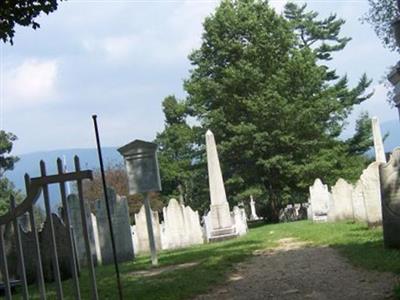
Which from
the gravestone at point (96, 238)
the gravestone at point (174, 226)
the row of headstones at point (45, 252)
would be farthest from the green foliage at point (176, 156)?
the row of headstones at point (45, 252)

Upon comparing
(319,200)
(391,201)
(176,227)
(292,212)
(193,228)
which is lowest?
(292,212)

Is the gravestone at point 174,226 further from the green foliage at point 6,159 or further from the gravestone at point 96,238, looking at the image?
the green foliage at point 6,159

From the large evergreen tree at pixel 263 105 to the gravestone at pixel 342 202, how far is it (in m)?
15.6

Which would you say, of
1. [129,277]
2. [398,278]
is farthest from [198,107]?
[398,278]

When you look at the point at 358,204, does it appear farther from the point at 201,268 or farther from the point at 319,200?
the point at 201,268

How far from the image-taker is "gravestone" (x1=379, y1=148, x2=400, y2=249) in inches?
447

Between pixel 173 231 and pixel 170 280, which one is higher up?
pixel 173 231

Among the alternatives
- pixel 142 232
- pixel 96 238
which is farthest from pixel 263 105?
pixel 96 238

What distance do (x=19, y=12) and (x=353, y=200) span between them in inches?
536

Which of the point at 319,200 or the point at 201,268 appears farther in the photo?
the point at 319,200

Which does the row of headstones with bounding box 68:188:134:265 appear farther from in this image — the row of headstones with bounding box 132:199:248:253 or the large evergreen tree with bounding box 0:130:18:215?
the large evergreen tree with bounding box 0:130:18:215

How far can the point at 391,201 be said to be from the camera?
38.0 feet

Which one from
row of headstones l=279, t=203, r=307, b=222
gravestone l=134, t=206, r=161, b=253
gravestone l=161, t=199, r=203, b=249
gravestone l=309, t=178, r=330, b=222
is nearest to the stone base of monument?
gravestone l=161, t=199, r=203, b=249

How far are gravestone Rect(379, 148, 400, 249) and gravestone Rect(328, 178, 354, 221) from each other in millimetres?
9929
